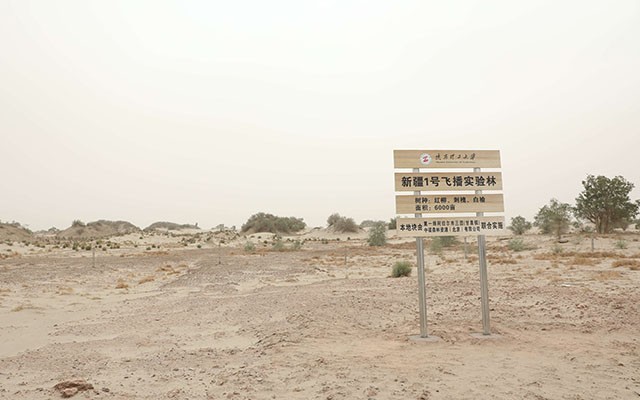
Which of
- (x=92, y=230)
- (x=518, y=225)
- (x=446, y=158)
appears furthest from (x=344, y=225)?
(x=446, y=158)

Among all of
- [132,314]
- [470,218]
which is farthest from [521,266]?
[132,314]

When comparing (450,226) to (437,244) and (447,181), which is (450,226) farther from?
(437,244)

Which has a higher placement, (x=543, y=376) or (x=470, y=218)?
(x=470, y=218)

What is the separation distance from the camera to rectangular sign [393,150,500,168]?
341 inches

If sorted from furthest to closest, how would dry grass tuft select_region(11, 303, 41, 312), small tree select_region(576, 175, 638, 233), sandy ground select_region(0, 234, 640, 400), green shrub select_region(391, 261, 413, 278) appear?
small tree select_region(576, 175, 638, 233) < green shrub select_region(391, 261, 413, 278) < dry grass tuft select_region(11, 303, 41, 312) < sandy ground select_region(0, 234, 640, 400)

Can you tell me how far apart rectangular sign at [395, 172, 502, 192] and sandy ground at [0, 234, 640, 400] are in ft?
8.95

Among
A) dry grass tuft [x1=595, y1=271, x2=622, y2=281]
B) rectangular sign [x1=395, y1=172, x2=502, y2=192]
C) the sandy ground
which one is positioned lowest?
the sandy ground

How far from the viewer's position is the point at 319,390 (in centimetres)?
578

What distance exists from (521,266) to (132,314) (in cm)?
1838

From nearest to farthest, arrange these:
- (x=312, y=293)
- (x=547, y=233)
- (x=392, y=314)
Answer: (x=392, y=314)
(x=312, y=293)
(x=547, y=233)

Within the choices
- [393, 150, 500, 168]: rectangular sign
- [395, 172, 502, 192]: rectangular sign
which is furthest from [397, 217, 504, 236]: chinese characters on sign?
[393, 150, 500, 168]: rectangular sign

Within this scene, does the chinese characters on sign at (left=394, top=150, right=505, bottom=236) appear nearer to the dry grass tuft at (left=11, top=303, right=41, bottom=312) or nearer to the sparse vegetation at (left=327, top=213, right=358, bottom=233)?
the dry grass tuft at (left=11, top=303, right=41, bottom=312)

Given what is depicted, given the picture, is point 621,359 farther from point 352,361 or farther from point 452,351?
point 352,361

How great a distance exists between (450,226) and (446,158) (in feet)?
4.18
